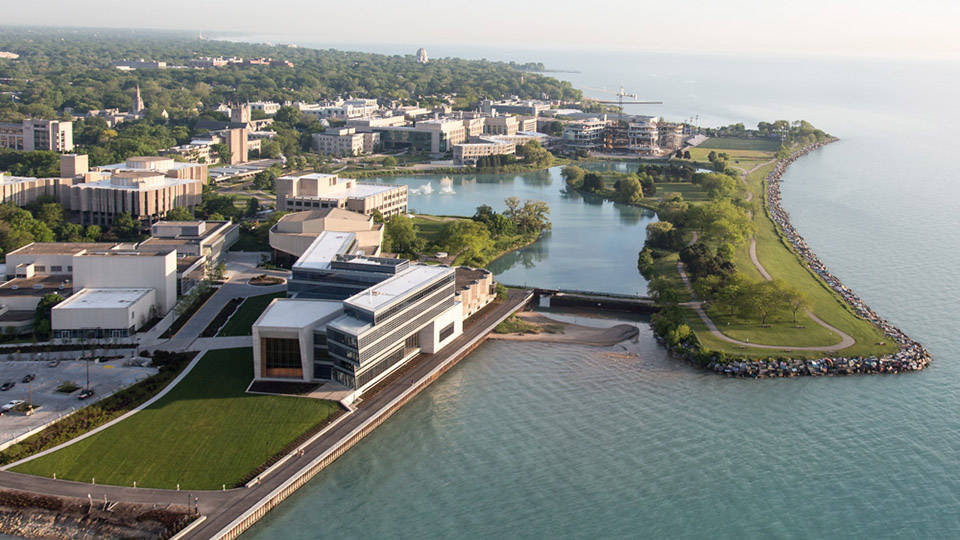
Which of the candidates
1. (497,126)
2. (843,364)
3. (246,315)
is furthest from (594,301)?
(497,126)

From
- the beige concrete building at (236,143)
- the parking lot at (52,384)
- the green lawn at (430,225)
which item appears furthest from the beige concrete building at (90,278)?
the beige concrete building at (236,143)

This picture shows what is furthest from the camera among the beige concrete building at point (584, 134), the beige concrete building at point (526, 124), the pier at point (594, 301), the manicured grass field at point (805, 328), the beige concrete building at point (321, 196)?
the beige concrete building at point (526, 124)

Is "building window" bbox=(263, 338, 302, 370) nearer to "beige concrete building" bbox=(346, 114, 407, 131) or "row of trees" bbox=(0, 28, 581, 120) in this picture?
"beige concrete building" bbox=(346, 114, 407, 131)

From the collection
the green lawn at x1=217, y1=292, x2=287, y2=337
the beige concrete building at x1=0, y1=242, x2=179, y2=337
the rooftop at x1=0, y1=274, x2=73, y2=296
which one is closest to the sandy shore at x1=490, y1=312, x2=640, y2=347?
the green lawn at x1=217, y1=292, x2=287, y2=337

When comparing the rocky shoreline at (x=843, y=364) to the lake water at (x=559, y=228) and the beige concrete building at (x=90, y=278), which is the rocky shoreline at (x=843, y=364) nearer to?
the lake water at (x=559, y=228)

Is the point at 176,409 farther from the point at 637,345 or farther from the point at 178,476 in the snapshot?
the point at 637,345

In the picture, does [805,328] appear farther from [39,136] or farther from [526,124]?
[526,124]

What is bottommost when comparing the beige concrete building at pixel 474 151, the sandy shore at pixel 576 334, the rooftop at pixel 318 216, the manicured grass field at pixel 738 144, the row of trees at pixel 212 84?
the sandy shore at pixel 576 334
